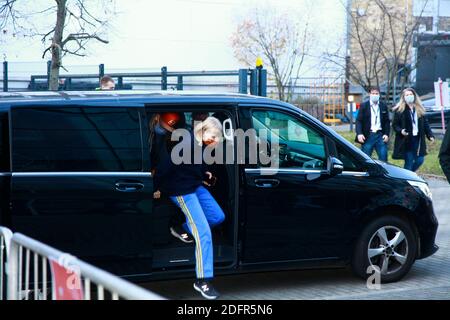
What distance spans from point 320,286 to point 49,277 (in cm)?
435

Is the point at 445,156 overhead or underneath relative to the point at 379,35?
underneath

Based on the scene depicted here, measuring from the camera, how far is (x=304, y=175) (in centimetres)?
743

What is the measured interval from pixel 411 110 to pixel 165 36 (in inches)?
689

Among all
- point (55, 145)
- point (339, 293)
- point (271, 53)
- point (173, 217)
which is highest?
point (271, 53)

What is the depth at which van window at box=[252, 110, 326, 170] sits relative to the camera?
748cm

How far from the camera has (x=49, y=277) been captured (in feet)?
12.5

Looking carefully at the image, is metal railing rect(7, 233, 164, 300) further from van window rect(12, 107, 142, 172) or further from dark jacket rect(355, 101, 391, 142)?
dark jacket rect(355, 101, 391, 142)

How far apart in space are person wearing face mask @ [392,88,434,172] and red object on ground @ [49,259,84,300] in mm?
10090

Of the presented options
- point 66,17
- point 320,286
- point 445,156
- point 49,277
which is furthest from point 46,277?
point 66,17

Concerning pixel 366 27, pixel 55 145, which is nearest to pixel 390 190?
pixel 55 145

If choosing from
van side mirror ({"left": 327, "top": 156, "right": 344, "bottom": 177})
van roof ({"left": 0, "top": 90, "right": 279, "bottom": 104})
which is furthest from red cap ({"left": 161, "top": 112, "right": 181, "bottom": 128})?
van side mirror ({"left": 327, "top": 156, "right": 344, "bottom": 177})

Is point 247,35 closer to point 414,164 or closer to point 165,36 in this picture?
point 165,36

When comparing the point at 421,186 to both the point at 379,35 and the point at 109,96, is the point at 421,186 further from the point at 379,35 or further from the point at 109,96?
the point at 379,35

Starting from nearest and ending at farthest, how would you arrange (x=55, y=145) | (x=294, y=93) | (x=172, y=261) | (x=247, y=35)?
(x=55, y=145) < (x=172, y=261) < (x=294, y=93) < (x=247, y=35)
